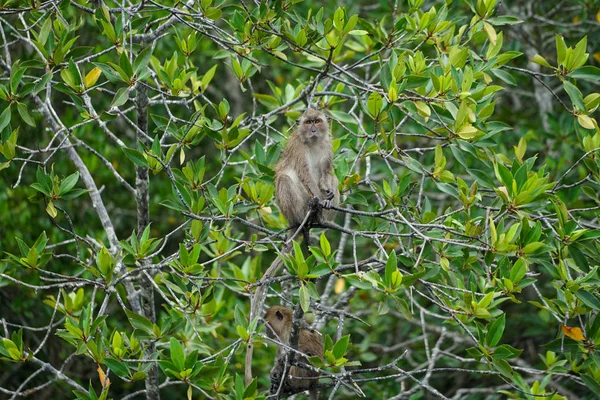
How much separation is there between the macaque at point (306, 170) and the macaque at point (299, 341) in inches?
41.0

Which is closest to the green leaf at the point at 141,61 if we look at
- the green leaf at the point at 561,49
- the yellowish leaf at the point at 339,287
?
the green leaf at the point at 561,49

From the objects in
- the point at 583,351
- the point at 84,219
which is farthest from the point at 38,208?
the point at 583,351

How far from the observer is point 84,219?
9.30 m

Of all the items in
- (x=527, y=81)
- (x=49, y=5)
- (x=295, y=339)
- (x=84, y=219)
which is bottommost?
(x=84, y=219)

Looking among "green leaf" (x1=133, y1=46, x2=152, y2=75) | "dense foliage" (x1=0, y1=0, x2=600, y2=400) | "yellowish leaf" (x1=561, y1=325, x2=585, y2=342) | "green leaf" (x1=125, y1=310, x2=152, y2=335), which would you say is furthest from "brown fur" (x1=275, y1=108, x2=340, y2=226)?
"yellowish leaf" (x1=561, y1=325, x2=585, y2=342)

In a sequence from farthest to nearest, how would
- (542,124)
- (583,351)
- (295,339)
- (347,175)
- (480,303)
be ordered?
(542,124)
(347,175)
(295,339)
(583,351)
(480,303)

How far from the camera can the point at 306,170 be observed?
272 inches

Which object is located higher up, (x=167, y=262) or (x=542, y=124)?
(x=167, y=262)

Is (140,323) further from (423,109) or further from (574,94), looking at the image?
(574,94)

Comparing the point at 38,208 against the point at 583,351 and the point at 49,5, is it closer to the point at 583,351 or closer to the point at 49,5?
the point at 49,5

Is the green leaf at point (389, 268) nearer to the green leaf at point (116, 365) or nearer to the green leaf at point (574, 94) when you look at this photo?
the green leaf at point (116, 365)

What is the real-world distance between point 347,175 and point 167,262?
156cm

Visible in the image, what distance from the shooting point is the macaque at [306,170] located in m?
6.52

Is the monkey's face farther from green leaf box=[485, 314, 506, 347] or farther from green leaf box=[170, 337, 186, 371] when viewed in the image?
green leaf box=[170, 337, 186, 371]
